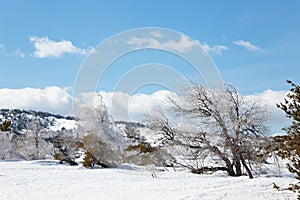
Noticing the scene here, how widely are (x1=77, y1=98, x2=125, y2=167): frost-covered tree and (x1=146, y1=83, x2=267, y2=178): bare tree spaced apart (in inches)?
391

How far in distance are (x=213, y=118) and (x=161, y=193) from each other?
854 centimetres

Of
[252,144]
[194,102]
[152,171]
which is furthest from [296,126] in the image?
[152,171]

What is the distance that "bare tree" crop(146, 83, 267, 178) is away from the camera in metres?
19.7

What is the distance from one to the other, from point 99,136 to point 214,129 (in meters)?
A: 13.0

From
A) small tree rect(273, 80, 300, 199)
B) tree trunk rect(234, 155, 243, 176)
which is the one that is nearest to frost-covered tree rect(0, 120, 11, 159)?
tree trunk rect(234, 155, 243, 176)

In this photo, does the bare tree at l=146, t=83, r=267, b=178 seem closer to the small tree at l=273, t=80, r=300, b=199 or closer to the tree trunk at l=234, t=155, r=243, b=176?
the tree trunk at l=234, t=155, r=243, b=176

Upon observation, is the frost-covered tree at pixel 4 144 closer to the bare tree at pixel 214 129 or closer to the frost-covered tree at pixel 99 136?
the frost-covered tree at pixel 99 136

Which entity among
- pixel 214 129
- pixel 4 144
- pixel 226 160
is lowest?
pixel 226 160

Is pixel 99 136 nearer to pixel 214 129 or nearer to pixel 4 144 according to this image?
pixel 214 129

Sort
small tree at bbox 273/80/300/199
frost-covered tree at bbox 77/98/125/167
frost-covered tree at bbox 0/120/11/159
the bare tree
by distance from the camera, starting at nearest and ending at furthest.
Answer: small tree at bbox 273/80/300/199, the bare tree, frost-covered tree at bbox 77/98/125/167, frost-covered tree at bbox 0/120/11/159

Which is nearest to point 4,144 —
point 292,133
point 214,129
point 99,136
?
point 99,136

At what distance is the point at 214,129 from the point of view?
2050 centimetres

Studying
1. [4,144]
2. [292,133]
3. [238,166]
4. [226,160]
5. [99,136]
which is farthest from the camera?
[4,144]

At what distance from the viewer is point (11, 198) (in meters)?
12.7
